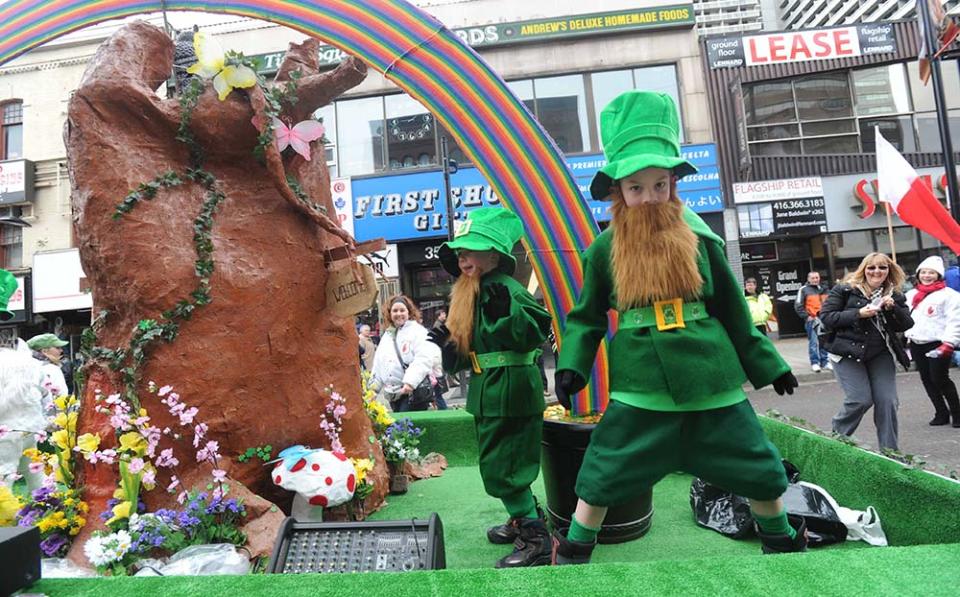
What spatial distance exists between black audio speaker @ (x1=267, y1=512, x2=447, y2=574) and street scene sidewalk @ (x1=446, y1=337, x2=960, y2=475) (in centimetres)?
238

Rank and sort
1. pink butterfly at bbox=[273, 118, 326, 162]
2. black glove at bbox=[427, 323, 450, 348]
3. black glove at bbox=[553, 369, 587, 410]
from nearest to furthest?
black glove at bbox=[553, 369, 587, 410] → black glove at bbox=[427, 323, 450, 348] → pink butterfly at bbox=[273, 118, 326, 162]

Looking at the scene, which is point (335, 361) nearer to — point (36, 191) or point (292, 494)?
point (292, 494)

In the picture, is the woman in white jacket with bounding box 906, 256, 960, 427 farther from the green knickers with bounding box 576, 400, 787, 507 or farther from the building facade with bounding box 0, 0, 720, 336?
the building facade with bounding box 0, 0, 720, 336

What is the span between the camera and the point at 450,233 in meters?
10.0

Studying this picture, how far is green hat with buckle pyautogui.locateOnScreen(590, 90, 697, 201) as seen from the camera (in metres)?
2.37

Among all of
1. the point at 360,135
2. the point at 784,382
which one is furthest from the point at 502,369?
the point at 360,135

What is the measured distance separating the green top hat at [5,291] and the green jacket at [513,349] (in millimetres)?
3484

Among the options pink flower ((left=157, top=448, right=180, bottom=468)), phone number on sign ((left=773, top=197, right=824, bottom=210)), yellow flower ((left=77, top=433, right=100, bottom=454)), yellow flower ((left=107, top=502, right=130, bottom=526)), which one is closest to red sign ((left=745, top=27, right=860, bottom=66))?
phone number on sign ((left=773, top=197, right=824, bottom=210))

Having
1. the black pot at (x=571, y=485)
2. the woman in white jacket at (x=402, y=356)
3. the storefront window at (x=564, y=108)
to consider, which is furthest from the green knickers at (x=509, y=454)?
the storefront window at (x=564, y=108)

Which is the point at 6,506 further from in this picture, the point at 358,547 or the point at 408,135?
the point at 408,135

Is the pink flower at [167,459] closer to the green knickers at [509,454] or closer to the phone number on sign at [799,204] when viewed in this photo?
the green knickers at [509,454]

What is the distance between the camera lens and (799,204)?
13.9 m

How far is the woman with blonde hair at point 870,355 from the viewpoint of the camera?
13.6ft

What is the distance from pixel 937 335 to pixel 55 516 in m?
7.39
